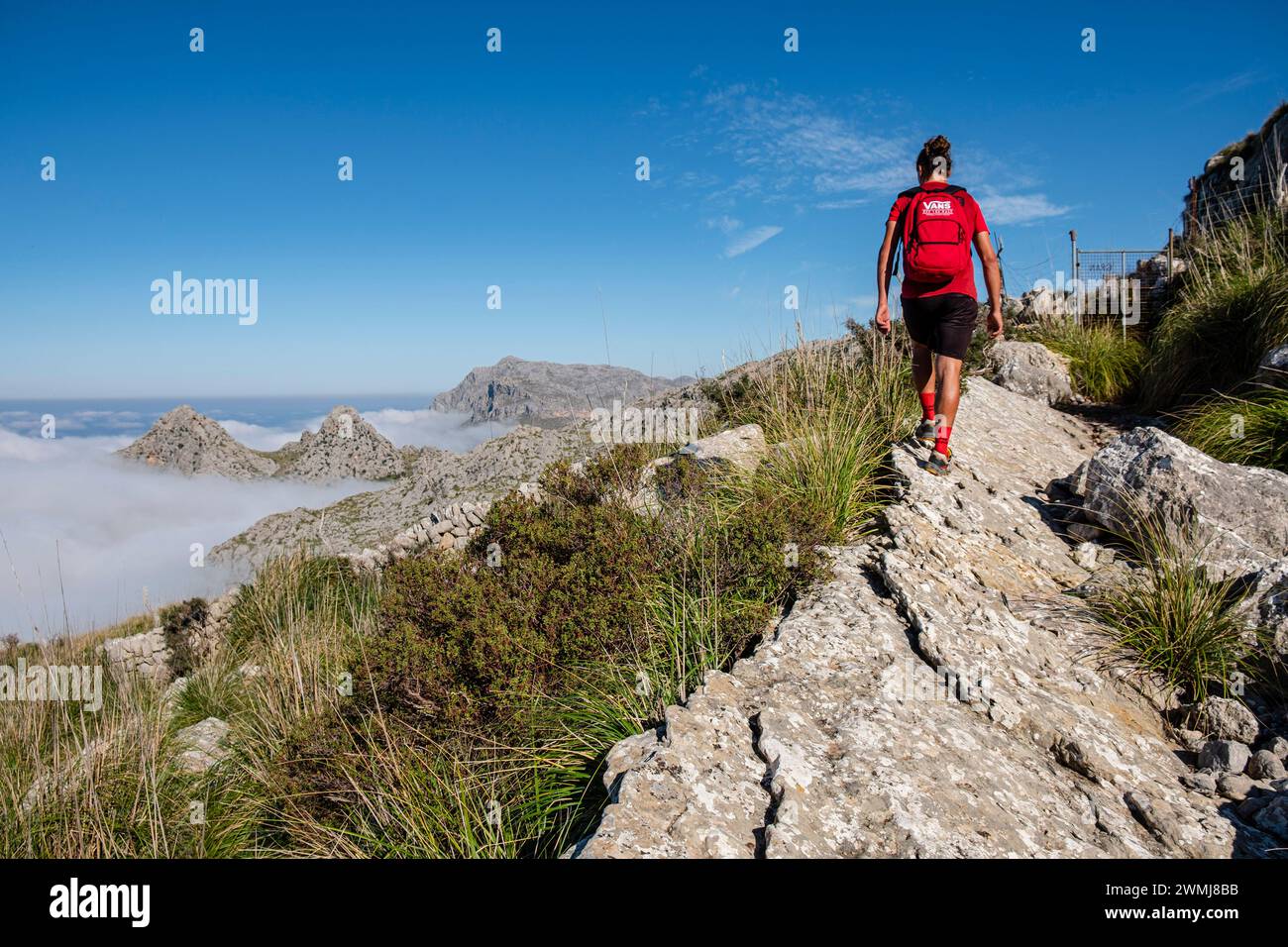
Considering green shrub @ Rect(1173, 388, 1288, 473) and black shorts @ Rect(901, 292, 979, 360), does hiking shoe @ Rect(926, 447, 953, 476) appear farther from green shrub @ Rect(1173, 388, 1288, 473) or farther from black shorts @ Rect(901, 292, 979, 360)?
green shrub @ Rect(1173, 388, 1288, 473)

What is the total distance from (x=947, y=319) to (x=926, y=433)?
1.02m

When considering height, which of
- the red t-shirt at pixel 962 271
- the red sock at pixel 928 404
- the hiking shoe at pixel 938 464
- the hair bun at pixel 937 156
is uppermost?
the hair bun at pixel 937 156

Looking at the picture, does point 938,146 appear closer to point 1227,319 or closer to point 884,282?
point 884,282

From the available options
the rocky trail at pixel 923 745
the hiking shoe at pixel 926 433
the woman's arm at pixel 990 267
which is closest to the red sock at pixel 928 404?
the hiking shoe at pixel 926 433

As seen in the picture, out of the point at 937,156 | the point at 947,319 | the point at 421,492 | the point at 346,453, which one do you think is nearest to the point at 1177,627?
the point at 947,319

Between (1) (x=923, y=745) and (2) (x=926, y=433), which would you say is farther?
(2) (x=926, y=433)

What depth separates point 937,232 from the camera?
5426 mm

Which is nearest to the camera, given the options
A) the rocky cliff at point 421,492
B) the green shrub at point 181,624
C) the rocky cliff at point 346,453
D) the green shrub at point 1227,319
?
the green shrub at point 1227,319

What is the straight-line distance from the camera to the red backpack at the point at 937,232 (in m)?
5.42

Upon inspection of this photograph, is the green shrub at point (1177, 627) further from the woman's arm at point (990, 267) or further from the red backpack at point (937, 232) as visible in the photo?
the red backpack at point (937, 232)

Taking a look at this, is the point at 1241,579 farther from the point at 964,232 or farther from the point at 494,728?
the point at 494,728

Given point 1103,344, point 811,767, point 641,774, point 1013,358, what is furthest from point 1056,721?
point 1103,344
